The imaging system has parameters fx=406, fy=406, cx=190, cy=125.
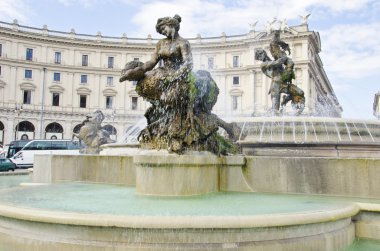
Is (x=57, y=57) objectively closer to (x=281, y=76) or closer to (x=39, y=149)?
(x=39, y=149)

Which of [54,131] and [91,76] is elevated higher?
[91,76]

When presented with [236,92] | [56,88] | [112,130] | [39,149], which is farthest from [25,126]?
[236,92]

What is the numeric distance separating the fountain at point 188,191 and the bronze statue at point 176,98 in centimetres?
2

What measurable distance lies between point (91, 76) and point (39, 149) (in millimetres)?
37755

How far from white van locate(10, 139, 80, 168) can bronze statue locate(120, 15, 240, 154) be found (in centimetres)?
2511

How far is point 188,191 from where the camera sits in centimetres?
576

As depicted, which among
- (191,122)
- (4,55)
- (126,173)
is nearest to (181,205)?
(191,122)

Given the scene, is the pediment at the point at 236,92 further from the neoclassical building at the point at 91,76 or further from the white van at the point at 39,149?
the white van at the point at 39,149

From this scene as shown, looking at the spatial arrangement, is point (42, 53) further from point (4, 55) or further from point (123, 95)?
point (123, 95)

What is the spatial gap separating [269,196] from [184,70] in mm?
2245

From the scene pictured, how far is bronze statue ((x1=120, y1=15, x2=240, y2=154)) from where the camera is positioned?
607 centimetres

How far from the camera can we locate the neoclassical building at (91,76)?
61531 millimetres

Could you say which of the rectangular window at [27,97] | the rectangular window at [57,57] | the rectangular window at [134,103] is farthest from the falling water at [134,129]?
the rectangular window at [57,57]

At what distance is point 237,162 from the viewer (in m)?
6.49
